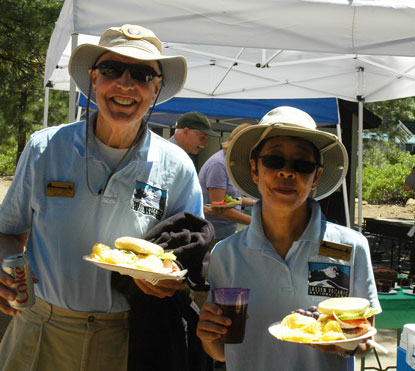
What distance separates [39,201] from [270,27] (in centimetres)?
242

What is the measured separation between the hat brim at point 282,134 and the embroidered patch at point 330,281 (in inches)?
20.6

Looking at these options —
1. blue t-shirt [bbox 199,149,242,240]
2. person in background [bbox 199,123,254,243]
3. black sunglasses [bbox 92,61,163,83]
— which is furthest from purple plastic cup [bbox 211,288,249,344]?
blue t-shirt [bbox 199,149,242,240]

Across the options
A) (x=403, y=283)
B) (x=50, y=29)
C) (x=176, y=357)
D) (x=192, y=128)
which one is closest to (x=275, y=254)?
(x=176, y=357)

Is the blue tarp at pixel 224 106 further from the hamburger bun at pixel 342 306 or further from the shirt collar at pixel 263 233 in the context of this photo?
the hamburger bun at pixel 342 306

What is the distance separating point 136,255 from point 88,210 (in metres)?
0.32

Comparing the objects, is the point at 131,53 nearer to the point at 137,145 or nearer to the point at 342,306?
the point at 137,145

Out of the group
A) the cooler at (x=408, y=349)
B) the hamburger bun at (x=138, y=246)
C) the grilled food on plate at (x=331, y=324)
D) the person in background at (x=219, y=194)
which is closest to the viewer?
the grilled food on plate at (x=331, y=324)

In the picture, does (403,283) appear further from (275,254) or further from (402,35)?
(275,254)

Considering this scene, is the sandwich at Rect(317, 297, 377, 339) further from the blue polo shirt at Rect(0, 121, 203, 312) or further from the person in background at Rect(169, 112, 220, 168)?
the person in background at Rect(169, 112, 220, 168)

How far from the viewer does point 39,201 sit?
2.07 m

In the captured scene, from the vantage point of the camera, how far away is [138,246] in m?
1.89

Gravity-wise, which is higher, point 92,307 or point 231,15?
point 231,15

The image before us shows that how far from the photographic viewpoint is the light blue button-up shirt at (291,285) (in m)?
1.89

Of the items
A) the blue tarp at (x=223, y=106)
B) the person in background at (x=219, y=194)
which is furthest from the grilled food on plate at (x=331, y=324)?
the blue tarp at (x=223, y=106)
